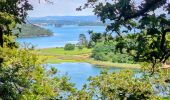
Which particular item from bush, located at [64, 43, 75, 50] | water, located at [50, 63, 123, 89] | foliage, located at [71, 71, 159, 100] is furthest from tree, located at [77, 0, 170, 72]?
bush, located at [64, 43, 75, 50]

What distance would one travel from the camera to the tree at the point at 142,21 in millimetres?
8312

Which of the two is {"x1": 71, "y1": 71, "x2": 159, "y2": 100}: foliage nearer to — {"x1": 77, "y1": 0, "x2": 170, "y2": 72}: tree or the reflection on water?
{"x1": 77, "y1": 0, "x2": 170, "y2": 72}: tree

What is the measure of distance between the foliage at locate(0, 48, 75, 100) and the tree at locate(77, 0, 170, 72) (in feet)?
12.1

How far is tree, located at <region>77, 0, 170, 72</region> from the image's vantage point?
27.3ft

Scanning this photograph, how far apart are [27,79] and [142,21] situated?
8758 millimetres

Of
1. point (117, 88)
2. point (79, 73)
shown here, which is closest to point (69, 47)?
point (79, 73)

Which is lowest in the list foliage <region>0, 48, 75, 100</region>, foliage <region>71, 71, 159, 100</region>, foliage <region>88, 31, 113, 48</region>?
foliage <region>71, 71, 159, 100</region>

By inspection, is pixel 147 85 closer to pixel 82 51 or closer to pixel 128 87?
pixel 128 87

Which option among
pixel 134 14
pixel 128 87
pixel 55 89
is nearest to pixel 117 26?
pixel 134 14

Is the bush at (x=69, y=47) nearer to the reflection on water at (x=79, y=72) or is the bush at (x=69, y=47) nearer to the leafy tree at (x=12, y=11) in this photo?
the reflection on water at (x=79, y=72)

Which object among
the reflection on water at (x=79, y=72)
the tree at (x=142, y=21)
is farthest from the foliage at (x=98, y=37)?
the reflection on water at (x=79, y=72)

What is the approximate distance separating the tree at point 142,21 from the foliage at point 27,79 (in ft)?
12.1

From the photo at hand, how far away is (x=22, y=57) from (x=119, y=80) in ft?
28.8

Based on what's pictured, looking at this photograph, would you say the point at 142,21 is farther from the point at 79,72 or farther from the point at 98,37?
the point at 79,72
